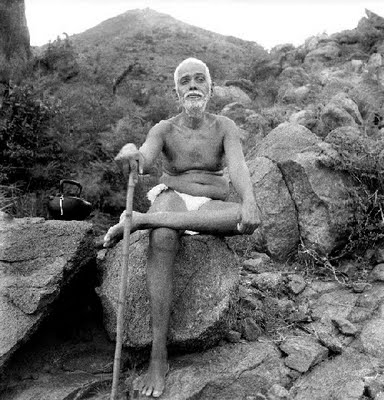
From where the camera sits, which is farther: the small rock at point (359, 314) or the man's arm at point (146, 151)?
the small rock at point (359, 314)

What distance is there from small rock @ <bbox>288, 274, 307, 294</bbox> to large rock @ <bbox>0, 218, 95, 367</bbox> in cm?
195

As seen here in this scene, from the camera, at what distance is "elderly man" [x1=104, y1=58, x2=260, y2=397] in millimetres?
3115

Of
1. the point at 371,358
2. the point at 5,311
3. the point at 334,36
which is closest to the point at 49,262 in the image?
the point at 5,311

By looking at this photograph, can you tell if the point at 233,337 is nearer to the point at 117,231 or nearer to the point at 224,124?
the point at 117,231

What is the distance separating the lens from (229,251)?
3.67m

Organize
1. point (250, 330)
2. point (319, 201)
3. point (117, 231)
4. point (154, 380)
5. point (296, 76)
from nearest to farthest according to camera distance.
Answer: point (154, 380) → point (117, 231) → point (250, 330) → point (319, 201) → point (296, 76)

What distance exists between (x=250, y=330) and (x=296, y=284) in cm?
118

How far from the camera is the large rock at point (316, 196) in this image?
517cm

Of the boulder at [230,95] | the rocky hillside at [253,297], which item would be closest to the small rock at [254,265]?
the rocky hillside at [253,297]

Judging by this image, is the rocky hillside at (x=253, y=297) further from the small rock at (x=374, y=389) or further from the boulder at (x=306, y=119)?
the boulder at (x=306, y=119)

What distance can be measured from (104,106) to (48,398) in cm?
807

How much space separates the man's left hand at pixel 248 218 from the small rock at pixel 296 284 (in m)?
1.60

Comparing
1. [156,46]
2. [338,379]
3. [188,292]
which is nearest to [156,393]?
[188,292]

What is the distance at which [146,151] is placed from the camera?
3.57 m
